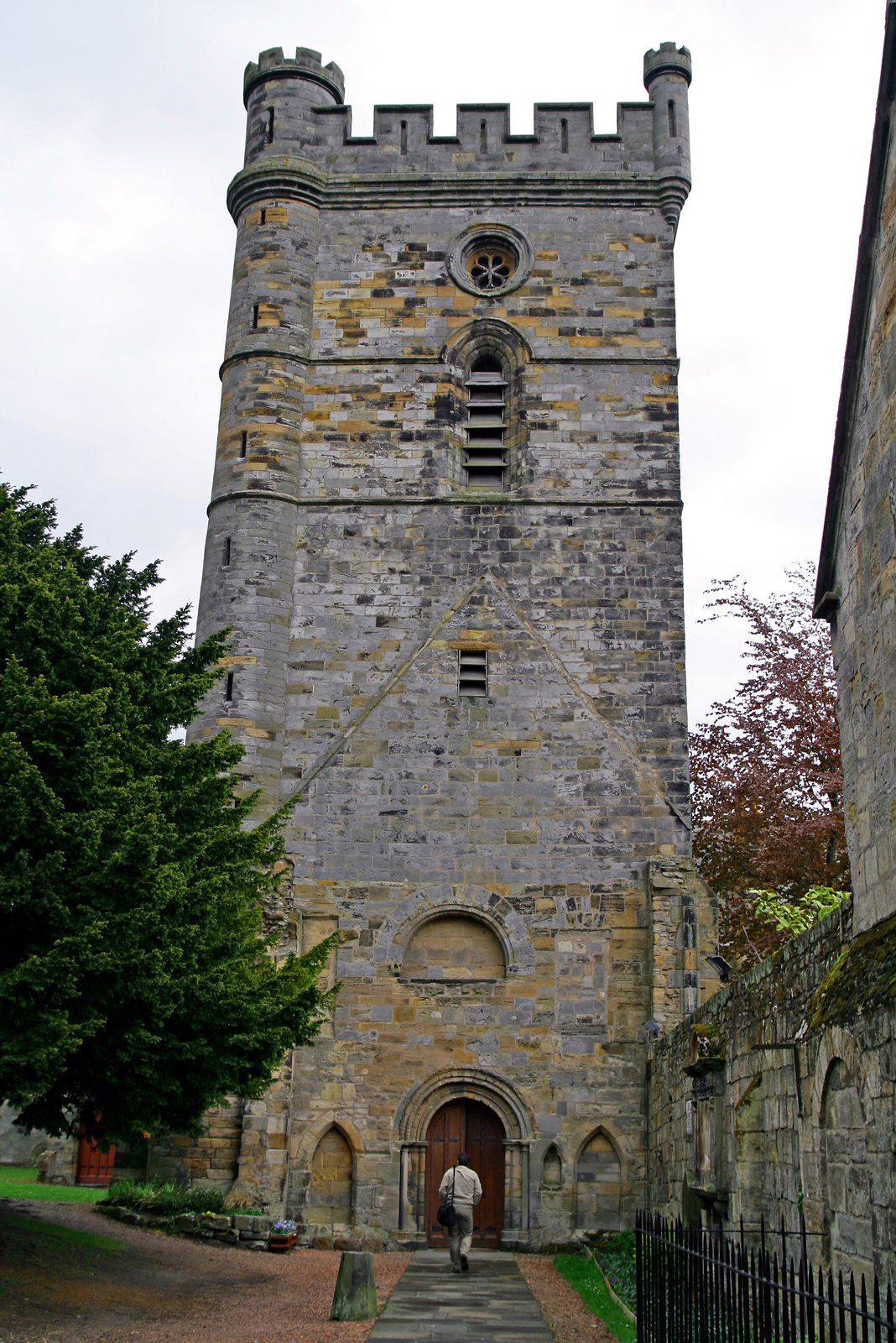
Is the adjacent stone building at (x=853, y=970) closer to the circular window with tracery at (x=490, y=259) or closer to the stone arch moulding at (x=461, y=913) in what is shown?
the stone arch moulding at (x=461, y=913)

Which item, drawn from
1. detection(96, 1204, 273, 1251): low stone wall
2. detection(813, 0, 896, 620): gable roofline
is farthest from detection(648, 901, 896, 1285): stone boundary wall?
detection(96, 1204, 273, 1251): low stone wall

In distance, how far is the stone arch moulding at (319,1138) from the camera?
1586cm

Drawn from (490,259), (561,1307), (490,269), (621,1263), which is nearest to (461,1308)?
(561,1307)

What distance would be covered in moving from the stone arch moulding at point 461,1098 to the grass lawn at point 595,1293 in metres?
1.63

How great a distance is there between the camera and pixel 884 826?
679cm

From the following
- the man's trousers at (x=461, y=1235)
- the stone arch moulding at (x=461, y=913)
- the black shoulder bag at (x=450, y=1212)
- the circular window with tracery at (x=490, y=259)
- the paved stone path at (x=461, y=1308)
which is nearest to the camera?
the paved stone path at (x=461, y=1308)

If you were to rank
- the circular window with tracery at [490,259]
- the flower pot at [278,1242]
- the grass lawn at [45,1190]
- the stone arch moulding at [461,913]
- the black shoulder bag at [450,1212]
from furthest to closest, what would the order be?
the circular window with tracery at [490,259] < the stone arch moulding at [461,913] < the grass lawn at [45,1190] < the flower pot at [278,1242] < the black shoulder bag at [450,1212]

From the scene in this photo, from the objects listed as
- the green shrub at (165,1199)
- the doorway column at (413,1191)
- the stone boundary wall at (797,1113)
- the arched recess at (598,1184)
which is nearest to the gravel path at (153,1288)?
the green shrub at (165,1199)

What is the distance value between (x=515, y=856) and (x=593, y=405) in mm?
7451

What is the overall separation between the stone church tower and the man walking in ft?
8.42

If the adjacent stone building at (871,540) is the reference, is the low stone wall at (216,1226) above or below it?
below

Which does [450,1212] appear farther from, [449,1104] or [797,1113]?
[797,1113]

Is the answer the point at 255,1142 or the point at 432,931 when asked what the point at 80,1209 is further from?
the point at 432,931

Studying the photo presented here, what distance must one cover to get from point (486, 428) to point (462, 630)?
3730 millimetres
